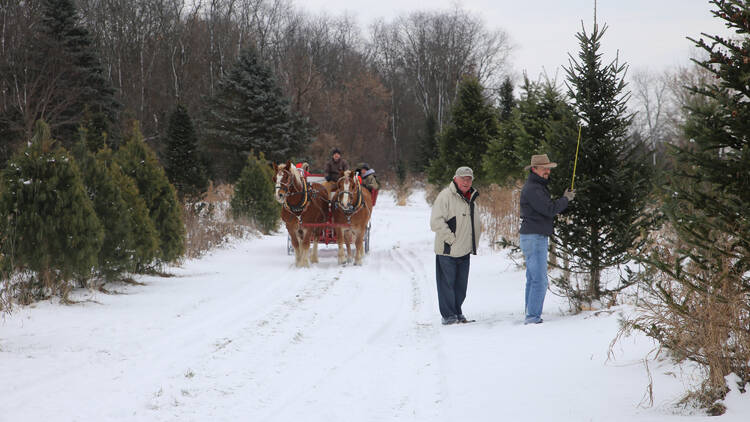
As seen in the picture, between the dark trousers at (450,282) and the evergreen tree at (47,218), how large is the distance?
443cm

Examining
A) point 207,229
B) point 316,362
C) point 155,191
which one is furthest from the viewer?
point 207,229

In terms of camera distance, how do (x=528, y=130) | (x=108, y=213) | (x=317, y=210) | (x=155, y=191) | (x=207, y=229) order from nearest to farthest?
(x=108, y=213)
(x=155, y=191)
(x=317, y=210)
(x=528, y=130)
(x=207, y=229)

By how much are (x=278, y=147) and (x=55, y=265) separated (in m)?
24.8

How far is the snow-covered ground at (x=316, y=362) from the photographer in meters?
4.09

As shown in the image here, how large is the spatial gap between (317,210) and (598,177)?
267 inches

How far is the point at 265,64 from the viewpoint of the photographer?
3341cm

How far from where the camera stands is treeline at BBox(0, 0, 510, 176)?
2784cm

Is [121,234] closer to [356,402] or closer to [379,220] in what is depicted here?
[356,402]

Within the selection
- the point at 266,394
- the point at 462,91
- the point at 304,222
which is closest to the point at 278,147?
the point at 462,91

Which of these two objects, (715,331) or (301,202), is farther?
(301,202)

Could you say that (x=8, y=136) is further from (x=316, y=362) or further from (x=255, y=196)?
(x=316, y=362)

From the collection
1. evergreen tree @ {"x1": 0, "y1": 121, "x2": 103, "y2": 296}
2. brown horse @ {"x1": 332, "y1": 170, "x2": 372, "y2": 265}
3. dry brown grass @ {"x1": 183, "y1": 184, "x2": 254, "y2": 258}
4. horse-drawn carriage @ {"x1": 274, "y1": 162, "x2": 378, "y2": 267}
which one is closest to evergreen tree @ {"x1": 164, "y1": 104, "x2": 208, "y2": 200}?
dry brown grass @ {"x1": 183, "y1": 184, "x2": 254, "y2": 258}

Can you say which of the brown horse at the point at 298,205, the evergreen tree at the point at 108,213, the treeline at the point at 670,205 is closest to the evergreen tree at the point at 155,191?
the evergreen tree at the point at 108,213

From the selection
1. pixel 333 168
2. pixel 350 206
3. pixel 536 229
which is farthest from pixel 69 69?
pixel 536 229
